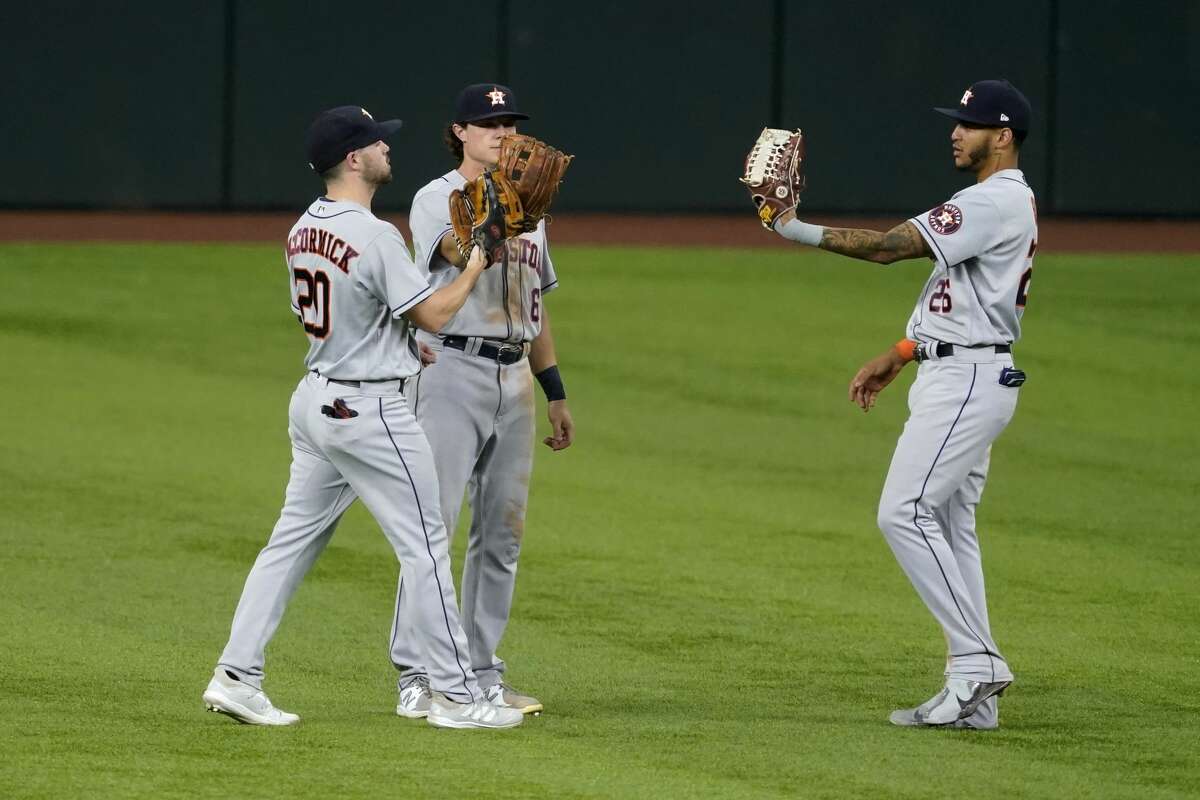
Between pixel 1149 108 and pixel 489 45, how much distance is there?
294 inches

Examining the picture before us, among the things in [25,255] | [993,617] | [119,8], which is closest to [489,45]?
[119,8]

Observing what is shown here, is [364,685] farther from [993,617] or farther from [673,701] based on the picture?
[993,617]

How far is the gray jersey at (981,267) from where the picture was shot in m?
5.91

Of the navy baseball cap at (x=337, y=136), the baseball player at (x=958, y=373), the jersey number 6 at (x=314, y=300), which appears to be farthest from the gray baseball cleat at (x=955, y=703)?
the navy baseball cap at (x=337, y=136)

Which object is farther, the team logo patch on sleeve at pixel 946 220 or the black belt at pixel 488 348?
the black belt at pixel 488 348

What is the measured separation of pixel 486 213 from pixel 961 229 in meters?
1.46

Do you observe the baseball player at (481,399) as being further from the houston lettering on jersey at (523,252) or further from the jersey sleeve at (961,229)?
the jersey sleeve at (961,229)

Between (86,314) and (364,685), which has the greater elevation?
(86,314)

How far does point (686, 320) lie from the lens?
16297 mm

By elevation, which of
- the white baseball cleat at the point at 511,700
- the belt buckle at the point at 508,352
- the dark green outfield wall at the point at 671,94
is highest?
the dark green outfield wall at the point at 671,94

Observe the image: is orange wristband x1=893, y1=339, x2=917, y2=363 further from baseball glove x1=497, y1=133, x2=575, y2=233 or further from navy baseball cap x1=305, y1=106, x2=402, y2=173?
navy baseball cap x1=305, y1=106, x2=402, y2=173

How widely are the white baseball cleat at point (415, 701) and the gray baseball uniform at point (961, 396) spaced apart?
4.93 ft

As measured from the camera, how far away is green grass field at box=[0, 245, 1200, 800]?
5.42m

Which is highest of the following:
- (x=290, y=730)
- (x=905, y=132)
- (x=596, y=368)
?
(x=905, y=132)
